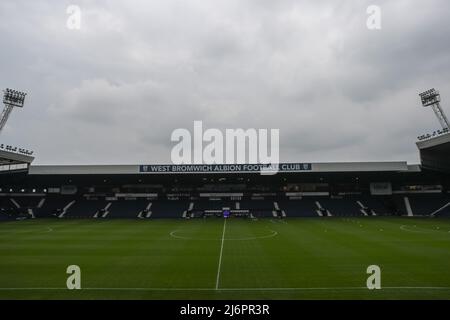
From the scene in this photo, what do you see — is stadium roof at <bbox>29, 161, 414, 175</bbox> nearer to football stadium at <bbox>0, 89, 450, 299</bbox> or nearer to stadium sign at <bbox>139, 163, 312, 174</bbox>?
stadium sign at <bbox>139, 163, 312, 174</bbox>

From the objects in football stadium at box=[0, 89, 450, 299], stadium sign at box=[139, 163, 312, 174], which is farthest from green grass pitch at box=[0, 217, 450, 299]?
stadium sign at box=[139, 163, 312, 174]

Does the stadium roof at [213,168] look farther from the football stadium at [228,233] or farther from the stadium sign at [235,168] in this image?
the football stadium at [228,233]

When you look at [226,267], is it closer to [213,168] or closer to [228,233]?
[228,233]

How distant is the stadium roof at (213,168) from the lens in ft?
188

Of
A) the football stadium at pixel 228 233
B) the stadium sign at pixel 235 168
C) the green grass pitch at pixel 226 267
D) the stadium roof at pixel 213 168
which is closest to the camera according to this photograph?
the green grass pitch at pixel 226 267

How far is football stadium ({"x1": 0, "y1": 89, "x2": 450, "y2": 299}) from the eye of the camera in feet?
49.4

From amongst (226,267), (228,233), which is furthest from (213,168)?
(226,267)

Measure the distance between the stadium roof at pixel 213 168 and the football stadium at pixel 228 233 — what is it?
178 millimetres

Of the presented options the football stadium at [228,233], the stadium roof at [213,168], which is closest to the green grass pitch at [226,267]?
the football stadium at [228,233]

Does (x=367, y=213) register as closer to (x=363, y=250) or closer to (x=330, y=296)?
(x=363, y=250)

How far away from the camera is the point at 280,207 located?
66.4 meters

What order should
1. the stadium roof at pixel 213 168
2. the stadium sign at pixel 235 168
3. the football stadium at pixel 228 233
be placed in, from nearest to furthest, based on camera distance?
the football stadium at pixel 228 233 → the stadium roof at pixel 213 168 → the stadium sign at pixel 235 168
